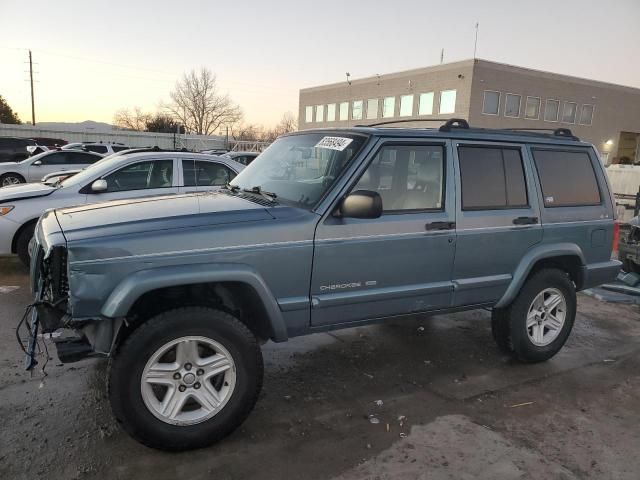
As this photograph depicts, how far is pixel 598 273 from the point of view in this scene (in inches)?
187

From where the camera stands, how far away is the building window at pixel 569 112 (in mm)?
39469

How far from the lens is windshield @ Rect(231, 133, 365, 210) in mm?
3537

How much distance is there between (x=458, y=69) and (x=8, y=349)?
35.9 metres

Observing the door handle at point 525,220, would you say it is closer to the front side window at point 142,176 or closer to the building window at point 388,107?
the front side window at point 142,176

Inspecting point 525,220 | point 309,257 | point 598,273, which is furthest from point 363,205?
point 598,273

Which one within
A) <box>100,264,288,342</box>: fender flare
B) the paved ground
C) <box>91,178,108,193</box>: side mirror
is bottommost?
the paved ground

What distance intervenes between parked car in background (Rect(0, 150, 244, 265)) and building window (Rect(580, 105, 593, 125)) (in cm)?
4086

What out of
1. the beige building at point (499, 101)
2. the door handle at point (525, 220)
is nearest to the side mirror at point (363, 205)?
the door handle at point (525, 220)

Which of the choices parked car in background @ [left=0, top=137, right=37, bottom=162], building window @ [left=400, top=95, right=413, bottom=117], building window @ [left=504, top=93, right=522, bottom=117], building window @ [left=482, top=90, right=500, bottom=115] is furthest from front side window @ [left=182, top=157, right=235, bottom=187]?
building window @ [left=400, top=95, right=413, bottom=117]

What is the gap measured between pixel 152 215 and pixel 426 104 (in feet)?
124

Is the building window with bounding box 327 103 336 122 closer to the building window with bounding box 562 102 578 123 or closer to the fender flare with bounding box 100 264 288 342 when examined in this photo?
the building window with bounding box 562 102 578 123

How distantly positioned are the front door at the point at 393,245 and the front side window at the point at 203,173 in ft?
14.7

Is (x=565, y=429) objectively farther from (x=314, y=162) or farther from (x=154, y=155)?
(x=154, y=155)

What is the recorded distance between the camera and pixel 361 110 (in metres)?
44.8
